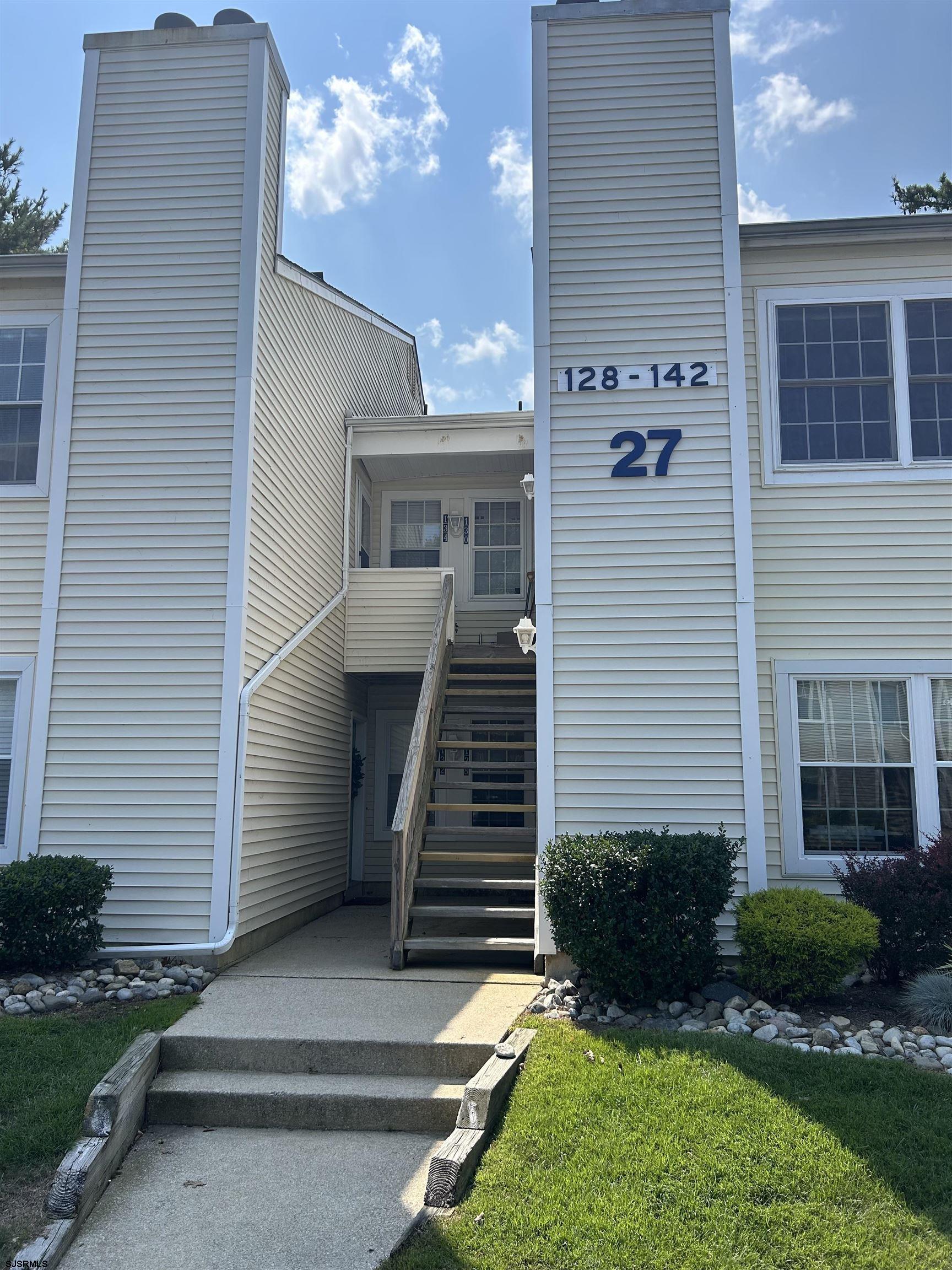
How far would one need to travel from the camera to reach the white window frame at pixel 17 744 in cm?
736

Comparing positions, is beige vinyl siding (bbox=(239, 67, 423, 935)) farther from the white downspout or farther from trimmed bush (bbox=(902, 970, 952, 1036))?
trimmed bush (bbox=(902, 970, 952, 1036))

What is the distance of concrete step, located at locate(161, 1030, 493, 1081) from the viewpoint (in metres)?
5.14

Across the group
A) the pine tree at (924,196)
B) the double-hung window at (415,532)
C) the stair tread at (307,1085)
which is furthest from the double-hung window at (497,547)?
the pine tree at (924,196)

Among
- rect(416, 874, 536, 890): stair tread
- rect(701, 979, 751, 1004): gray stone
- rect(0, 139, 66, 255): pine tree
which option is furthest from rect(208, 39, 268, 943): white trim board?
rect(0, 139, 66, 255): pine tree

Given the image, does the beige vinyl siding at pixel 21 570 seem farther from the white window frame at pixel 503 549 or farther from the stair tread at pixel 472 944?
the white window frame at pixel 503 549

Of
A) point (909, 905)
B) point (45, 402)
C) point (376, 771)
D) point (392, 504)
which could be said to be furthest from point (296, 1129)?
point (392, 504)

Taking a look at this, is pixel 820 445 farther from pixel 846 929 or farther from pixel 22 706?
pixel 22 706

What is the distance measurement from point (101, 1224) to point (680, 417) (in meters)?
6.37

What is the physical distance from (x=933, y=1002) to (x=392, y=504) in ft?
28.3

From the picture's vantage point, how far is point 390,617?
35.2 feet

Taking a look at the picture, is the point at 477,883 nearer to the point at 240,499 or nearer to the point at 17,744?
the point at 240,499

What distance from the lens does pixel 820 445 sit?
777cm

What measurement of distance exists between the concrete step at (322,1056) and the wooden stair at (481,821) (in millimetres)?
1849

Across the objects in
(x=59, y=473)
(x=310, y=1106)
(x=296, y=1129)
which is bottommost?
(x=296, y=1129)
